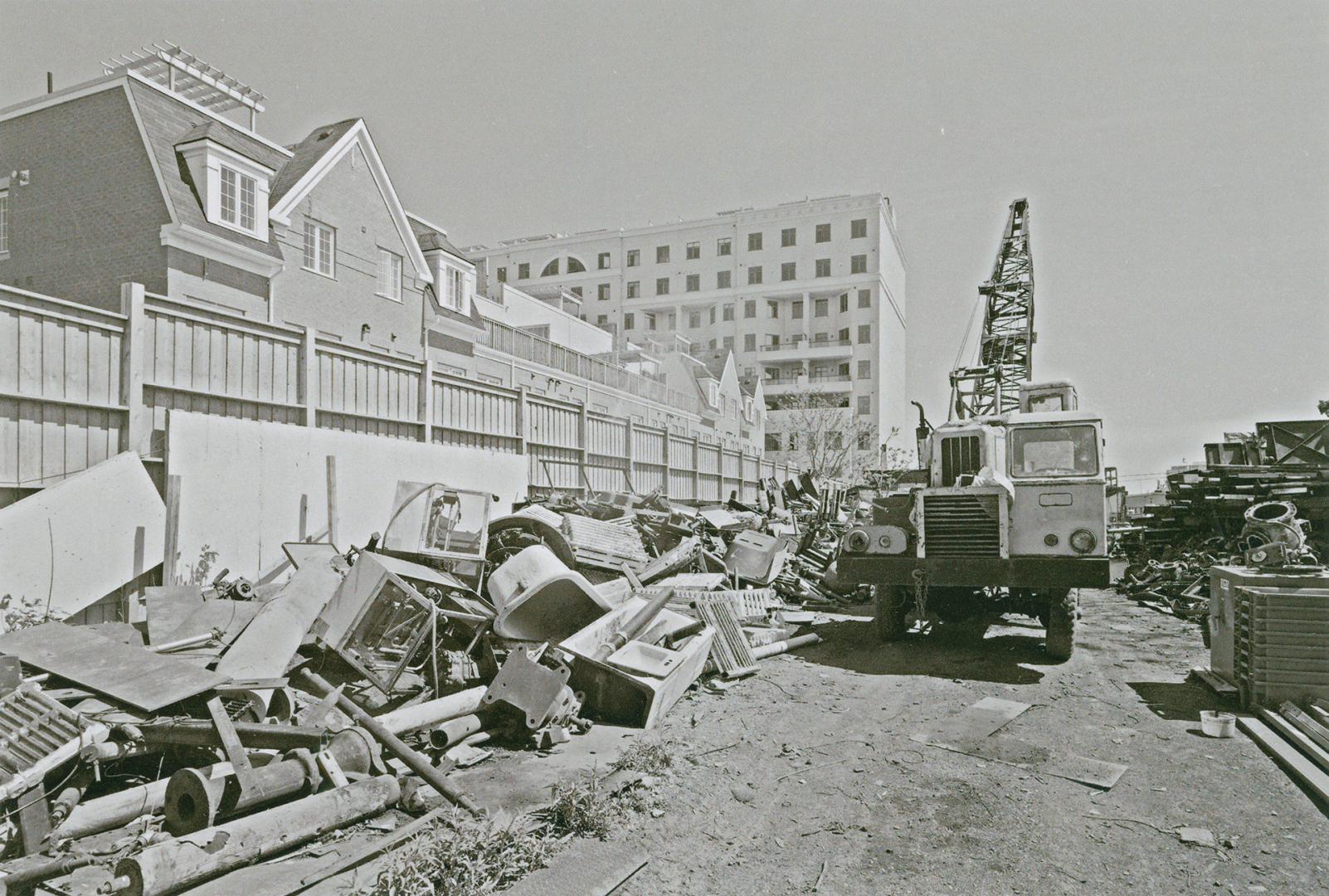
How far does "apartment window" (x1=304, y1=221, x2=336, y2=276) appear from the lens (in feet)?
63.7

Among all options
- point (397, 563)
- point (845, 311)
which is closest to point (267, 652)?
point (397, 563)

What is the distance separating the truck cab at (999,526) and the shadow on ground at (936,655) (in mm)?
355

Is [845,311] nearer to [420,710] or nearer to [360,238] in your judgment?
[360,238]

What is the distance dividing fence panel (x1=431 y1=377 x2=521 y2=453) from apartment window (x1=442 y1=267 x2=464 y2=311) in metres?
13.6

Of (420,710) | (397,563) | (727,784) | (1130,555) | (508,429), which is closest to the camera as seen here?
(727,784)

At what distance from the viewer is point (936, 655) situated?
882 cm

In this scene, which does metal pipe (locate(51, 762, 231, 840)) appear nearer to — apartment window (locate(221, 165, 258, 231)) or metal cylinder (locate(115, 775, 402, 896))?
metal cylinder (locate(115, 775, 402, 896))

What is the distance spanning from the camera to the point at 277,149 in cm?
2030

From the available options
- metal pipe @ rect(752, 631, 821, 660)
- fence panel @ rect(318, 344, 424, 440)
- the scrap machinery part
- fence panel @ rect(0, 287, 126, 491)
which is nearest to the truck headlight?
metal pipe @ rect(752, 631, 821, 660)

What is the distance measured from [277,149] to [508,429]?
13.2 metres

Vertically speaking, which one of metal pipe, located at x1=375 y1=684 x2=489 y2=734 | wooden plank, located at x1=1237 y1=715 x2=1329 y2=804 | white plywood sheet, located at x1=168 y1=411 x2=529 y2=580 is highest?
white plywood sheet, located at x1=168 y1=411 x2=529 y2=580

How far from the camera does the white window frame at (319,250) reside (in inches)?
762

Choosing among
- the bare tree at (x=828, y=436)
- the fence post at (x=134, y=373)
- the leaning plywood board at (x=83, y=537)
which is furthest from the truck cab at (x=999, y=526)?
the bare tree at (x=828, y=436)

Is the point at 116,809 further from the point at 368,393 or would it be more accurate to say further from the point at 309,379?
the point at 368,393
